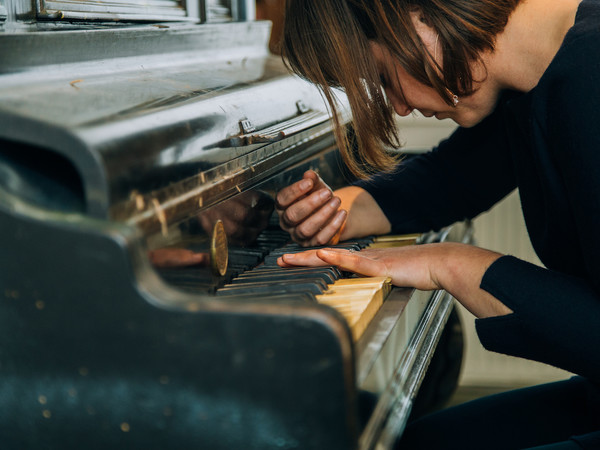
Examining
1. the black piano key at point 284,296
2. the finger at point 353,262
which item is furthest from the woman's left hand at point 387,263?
the black piano key at point 284,296

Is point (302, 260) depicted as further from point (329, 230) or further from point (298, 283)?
point (329, 230)

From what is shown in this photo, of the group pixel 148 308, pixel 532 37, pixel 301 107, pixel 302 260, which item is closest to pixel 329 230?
pixel 302 260

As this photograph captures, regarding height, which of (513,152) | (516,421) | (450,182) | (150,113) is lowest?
(516,421)

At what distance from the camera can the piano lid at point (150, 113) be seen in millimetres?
634

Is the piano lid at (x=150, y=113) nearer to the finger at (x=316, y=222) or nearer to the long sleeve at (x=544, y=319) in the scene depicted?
the finger at (x=316, y=222)

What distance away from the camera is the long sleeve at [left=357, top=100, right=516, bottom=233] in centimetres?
131

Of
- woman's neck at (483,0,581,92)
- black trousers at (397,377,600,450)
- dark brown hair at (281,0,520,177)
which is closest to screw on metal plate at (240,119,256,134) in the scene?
dark brown hair at (281,0,520,177)

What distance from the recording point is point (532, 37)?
3.10ft

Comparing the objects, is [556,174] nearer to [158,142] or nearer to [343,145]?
[343,145]

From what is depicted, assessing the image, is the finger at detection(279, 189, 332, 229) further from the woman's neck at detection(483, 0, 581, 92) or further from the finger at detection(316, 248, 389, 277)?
the woman's neck at detection(483, 0, 581, 92)

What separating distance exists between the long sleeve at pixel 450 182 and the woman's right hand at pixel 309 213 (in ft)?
0.62

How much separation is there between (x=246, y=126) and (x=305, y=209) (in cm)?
17

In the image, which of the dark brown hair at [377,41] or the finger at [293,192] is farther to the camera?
the finger at [293,192]

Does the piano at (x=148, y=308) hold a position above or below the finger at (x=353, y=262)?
above
